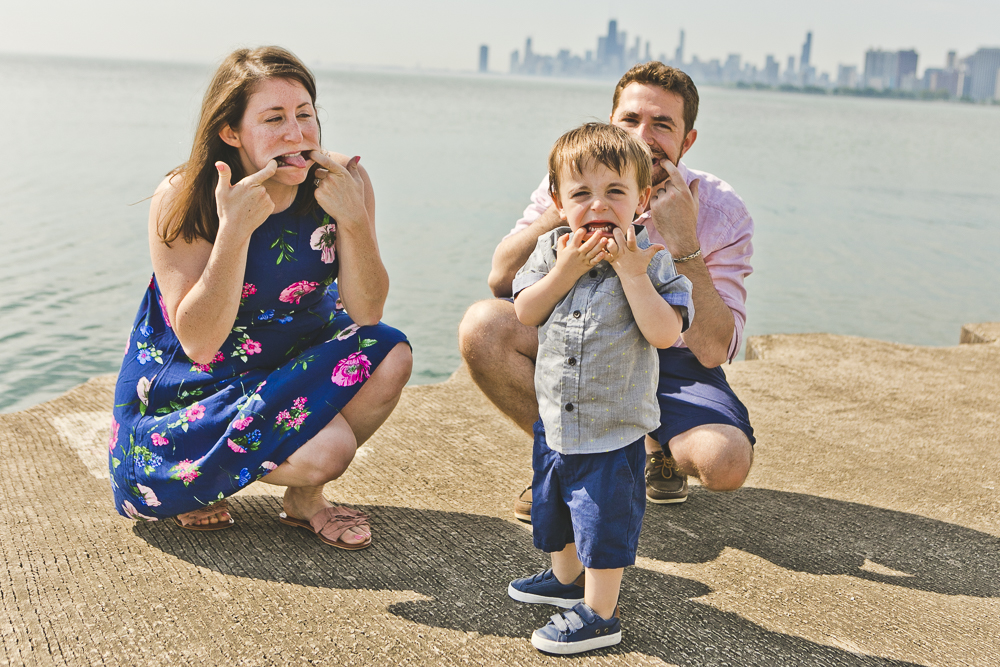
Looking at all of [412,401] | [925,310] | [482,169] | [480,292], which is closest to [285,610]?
[412,401]

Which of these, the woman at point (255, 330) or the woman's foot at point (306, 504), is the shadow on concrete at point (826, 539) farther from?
the woman at point (255, 330)

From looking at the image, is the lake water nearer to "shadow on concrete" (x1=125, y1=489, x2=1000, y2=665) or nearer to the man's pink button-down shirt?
the man's pink button-down shirt

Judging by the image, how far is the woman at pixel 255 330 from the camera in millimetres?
2506

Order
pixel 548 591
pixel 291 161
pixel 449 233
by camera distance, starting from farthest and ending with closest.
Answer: pixel 449 233
pixel 291 161
pixel 548 591

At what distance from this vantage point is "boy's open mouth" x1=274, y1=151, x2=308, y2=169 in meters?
2.54

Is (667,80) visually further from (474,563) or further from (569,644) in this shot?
(569,644)

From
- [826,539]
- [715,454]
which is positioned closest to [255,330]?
[715,454]

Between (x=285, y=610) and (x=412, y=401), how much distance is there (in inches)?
69.2

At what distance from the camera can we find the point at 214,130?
2553mm

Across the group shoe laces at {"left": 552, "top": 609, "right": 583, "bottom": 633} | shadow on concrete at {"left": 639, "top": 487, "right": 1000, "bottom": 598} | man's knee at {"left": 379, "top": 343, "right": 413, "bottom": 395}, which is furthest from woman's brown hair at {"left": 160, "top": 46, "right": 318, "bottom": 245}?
shadow on concrete at {"left": 639, "top": 487, "right": 1000, "bottom": 598}

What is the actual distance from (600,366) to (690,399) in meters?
0.82

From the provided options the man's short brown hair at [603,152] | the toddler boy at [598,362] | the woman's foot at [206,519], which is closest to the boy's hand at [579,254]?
the toddler boy at [598,362]

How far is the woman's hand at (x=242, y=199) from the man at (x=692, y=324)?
0.75m

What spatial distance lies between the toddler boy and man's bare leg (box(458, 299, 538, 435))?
2.22 feet
